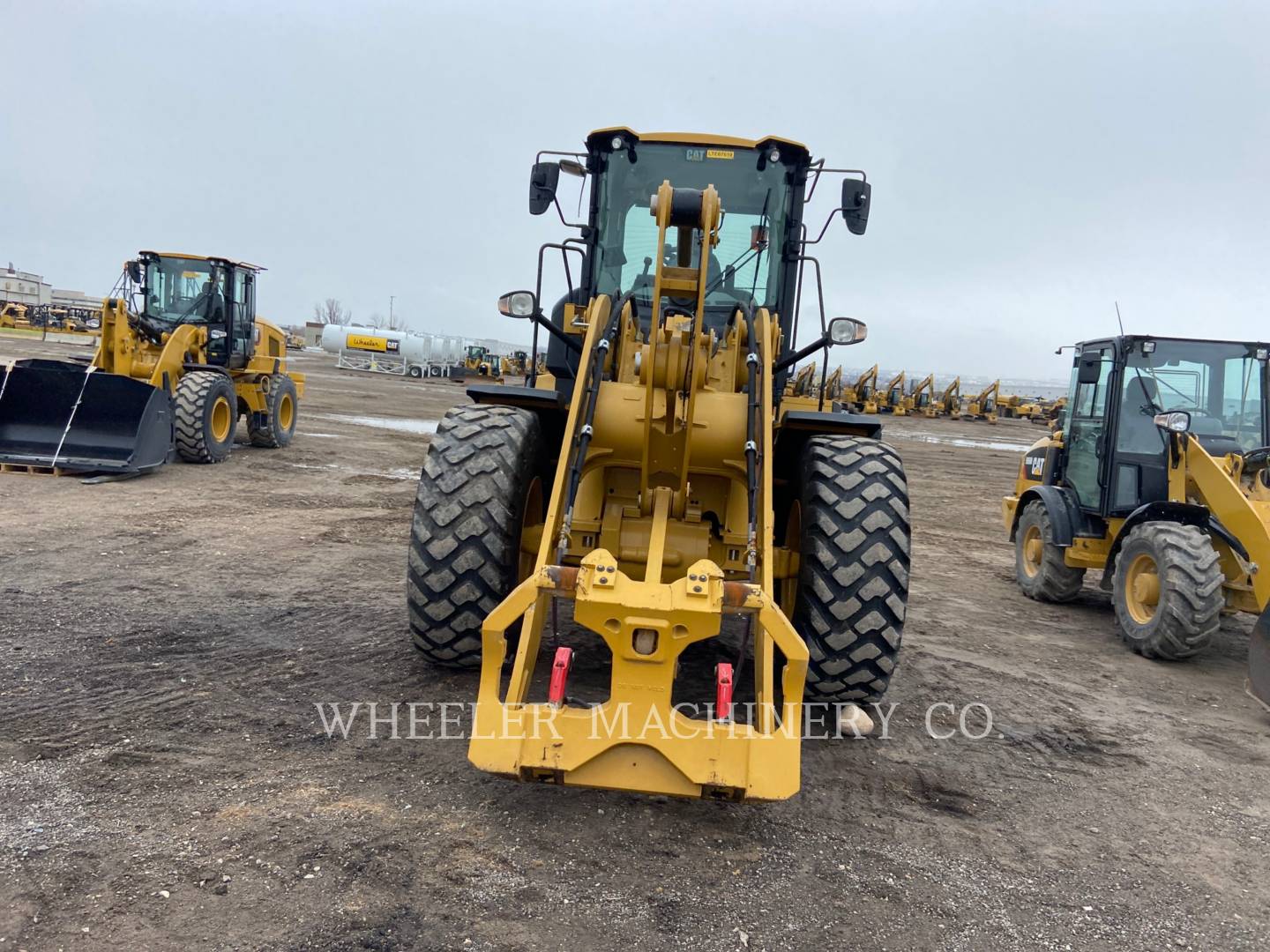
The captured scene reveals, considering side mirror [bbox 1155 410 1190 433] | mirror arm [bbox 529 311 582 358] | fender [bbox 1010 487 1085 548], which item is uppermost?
mirror arm [bbox 529 311 582 358]

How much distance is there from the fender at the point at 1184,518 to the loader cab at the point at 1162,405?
355mm

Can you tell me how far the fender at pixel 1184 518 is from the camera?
19.0ft

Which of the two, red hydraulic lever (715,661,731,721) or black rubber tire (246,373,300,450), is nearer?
red hydraulic lever (715,661,731,721)

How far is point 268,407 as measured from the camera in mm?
13258

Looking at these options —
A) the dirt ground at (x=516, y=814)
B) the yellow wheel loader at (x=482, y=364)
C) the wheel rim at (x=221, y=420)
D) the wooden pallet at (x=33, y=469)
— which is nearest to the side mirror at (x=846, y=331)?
the dirt ground at (x=516, y=814)

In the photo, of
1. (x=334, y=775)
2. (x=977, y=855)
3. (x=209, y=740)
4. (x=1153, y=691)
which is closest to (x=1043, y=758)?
(x=977, y=855)

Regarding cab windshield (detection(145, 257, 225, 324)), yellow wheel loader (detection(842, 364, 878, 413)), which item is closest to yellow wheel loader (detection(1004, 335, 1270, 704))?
cab windshield (detection(145, 257, 225, 324))

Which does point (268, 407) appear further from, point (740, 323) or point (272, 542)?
point (740, 323)

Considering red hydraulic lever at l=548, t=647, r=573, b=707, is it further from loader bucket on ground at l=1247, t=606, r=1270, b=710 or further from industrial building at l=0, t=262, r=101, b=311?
industrial building at l=0, t=262, r=101, b=311

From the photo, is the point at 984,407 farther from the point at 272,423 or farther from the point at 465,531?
the point at 465,531

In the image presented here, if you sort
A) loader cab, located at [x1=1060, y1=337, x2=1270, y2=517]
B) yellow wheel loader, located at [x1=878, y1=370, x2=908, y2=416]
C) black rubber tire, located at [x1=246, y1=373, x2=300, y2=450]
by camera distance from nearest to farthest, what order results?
loader cab, located at [x1=1060, y1=337, x2=1270, y2=517], black rubber tire, located at [x1=246, y1=373, x2=300, y2=450], yellow wheel loader, located at [x1=878, y1=370, x2=908, y2=416]

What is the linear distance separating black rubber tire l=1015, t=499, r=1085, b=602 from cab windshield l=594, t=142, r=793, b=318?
3.92 m

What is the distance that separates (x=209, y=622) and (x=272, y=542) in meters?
2.30

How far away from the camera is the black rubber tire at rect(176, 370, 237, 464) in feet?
35.4
